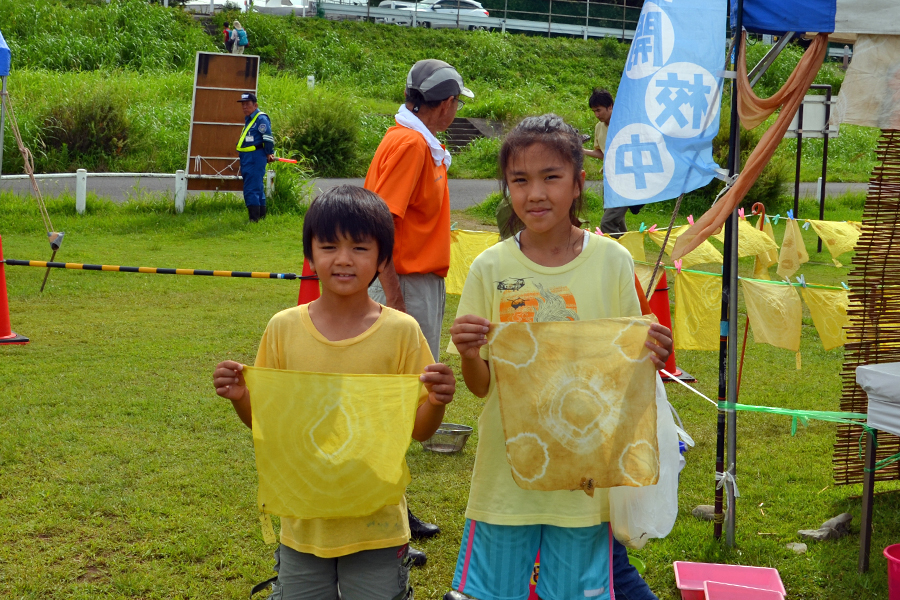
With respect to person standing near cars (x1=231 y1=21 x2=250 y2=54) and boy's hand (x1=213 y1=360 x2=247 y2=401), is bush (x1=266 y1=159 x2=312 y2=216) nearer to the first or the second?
boy's hand (x1=213 y1=360 x2=247 y2=401)

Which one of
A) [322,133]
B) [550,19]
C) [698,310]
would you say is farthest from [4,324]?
[550,19]

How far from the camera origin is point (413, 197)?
3.87 meters

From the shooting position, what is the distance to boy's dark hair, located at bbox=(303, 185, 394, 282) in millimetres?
2494

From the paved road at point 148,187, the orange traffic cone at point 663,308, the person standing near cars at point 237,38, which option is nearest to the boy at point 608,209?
the paved road at point 148,187

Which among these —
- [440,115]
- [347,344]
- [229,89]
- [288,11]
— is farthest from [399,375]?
[288,11]

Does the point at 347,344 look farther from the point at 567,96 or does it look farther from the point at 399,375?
the point at 567,96

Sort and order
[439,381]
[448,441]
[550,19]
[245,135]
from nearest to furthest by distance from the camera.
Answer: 1. [439,381]
2. [448,441]
3. [245,135]
4. [550,19]

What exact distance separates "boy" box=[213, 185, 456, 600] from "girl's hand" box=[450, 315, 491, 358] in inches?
4.1

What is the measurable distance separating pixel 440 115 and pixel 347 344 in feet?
6.13

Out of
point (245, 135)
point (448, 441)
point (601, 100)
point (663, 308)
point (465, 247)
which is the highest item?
point (601, 100)

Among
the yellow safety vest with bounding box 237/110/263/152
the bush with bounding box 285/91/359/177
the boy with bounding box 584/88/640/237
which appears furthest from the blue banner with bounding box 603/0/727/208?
the bush with bounding box 285/91/359/177

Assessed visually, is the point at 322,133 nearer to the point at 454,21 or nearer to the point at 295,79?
the point at 295,79

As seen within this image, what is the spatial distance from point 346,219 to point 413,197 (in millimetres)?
1402

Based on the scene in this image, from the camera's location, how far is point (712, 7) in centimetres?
358
